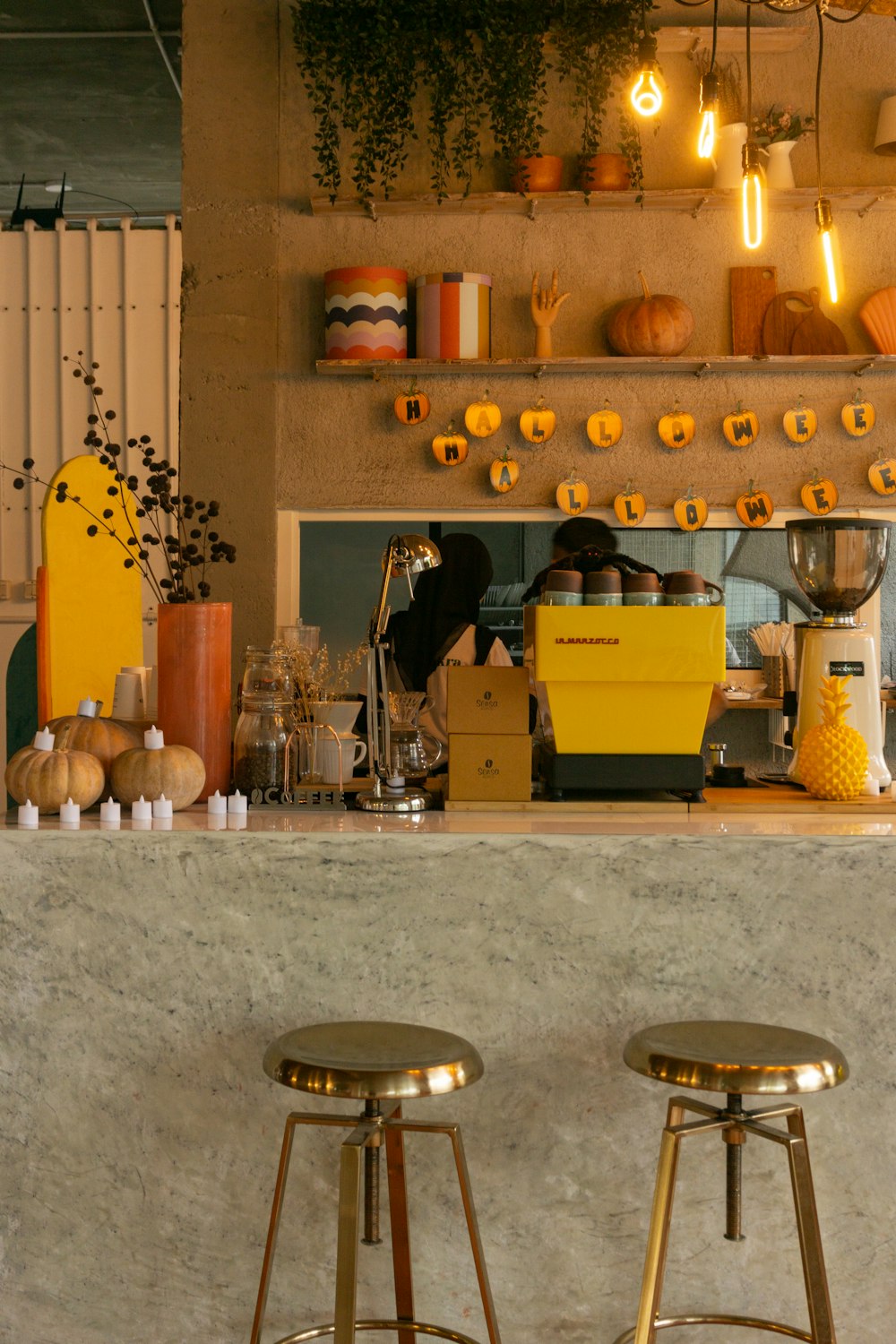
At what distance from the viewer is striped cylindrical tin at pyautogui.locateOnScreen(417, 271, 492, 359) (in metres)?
4.33

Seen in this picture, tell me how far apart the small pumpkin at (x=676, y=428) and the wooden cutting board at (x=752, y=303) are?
289mm

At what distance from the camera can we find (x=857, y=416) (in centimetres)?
439

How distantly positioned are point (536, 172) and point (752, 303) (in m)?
0.87

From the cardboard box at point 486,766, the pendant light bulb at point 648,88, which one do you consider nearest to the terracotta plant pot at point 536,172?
the pendant light bulb at point 648,88

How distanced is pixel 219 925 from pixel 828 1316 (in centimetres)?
111

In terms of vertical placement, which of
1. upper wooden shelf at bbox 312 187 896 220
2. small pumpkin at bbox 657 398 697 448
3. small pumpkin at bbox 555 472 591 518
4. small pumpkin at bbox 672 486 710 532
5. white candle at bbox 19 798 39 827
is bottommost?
white candle at bbox 19 798 39 827

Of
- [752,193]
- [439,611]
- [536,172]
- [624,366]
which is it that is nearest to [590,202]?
[536,172]

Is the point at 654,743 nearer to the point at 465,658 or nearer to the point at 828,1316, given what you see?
the point at 828,1316

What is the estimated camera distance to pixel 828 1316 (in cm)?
183

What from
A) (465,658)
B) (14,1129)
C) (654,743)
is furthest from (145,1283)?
(465,658)

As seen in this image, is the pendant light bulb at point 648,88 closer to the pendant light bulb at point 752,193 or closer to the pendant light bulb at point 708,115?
the pendant light bulb at point 708,115

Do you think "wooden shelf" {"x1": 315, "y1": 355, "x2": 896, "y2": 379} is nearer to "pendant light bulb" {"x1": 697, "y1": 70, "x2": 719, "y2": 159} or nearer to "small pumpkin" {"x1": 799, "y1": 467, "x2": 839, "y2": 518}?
"small pumpkin" {"x1": 799, "y1": 467, "x2": 839, "y2": 518}

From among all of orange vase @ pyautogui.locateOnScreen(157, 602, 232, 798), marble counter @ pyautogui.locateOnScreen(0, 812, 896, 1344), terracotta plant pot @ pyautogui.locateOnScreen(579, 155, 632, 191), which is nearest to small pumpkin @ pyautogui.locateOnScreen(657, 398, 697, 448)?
terracotta plant pot @ pyautogui.locateOnScreen(579, 155, 632, 191)

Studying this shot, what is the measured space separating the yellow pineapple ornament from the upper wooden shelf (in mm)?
2427
